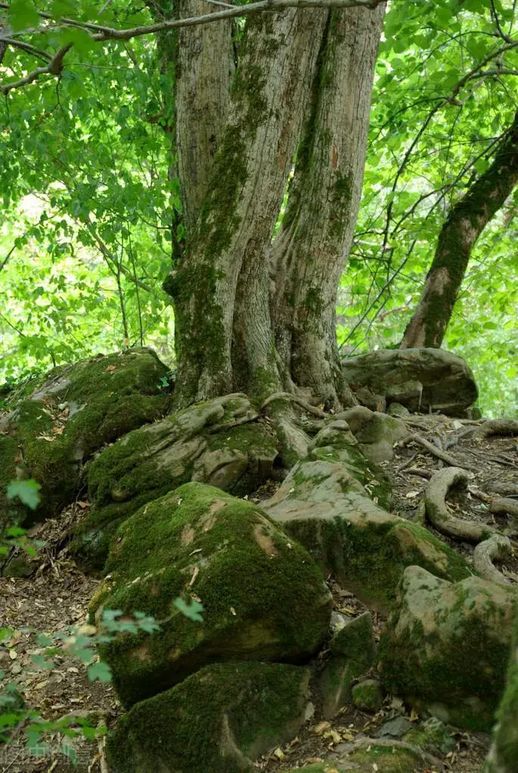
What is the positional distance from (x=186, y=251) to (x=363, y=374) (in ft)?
8.39

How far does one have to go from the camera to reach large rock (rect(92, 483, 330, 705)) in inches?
121

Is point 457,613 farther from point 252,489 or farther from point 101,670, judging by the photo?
point 252,489

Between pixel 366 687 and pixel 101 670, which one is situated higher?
pixel 101 670

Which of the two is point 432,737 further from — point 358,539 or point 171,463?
point 171,463

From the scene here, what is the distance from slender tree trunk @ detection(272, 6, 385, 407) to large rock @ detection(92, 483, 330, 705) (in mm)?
3068

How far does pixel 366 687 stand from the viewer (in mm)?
3029

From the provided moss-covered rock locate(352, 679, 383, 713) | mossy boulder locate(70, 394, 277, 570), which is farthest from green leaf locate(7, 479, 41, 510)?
mossy boulder locate(70, 394, 277, 570)

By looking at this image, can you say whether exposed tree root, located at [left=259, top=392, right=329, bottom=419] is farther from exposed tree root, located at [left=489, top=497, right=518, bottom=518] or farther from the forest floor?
exposed tree root, located at [left=489, top=497, right=518, bottom=518]

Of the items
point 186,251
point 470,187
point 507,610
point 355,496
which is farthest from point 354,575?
point 470,187

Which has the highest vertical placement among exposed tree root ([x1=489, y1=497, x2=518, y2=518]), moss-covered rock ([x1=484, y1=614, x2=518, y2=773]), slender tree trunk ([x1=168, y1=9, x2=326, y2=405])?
slender tree trunk ([x1=168, y1=9, x2=326, y2=405])

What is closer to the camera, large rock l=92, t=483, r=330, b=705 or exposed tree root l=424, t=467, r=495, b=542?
large rock l=92, t=483, r=330, b=705

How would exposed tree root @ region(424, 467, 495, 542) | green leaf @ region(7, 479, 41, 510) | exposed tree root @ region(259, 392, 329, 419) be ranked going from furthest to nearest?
1. exposed tree root @ region(259, 392, 329, 419)
2. exposed tree root @ region(424, 467, 495, 542)
3. green leaf @ region(7, 479, 41, 510)

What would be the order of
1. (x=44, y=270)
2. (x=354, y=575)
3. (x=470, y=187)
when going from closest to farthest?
(x=354, y=575) → (x=470, y=187) → (x=44, y=270)

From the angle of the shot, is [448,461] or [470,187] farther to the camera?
[470,187]
